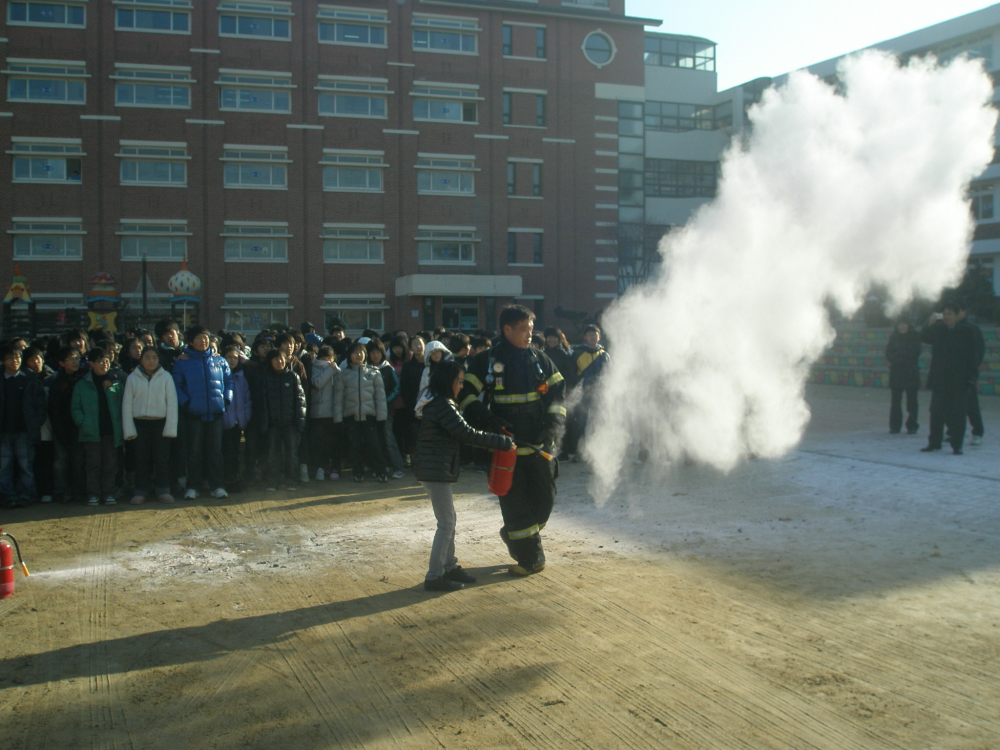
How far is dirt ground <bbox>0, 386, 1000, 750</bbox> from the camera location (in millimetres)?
3869

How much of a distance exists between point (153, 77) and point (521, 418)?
39.9m

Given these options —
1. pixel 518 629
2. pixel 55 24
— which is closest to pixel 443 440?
pixel 518 629

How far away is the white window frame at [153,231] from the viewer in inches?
1510

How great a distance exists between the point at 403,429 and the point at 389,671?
7.25m

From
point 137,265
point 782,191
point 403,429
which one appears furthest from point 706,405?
point 137,265

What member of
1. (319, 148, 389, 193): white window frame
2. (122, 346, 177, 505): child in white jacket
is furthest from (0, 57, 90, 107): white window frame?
(122, 346, 177, 505): child in white jacket

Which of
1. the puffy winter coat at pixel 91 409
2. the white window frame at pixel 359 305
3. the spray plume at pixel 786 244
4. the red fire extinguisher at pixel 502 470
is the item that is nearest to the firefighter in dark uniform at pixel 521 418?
the red fire extinguisher at pixel 502 470

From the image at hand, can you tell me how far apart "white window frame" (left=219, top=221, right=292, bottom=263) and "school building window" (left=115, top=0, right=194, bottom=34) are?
10185 millimetres

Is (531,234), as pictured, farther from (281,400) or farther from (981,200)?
(281,400)

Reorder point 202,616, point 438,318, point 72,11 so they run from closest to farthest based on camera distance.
A: point 202,616, point 72,11, point 438,318

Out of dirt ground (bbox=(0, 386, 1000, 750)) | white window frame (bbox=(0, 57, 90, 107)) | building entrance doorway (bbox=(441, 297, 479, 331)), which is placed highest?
white window frame (bbox=(0, 57, 90, 107))

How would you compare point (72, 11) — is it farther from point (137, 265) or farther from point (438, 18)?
point (438, 18)

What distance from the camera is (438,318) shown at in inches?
1606

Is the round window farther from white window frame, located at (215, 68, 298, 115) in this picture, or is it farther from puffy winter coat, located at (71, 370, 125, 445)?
puffy winter coat, located at (71, 370, 125, 445)
